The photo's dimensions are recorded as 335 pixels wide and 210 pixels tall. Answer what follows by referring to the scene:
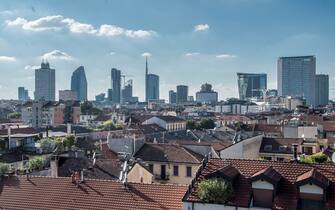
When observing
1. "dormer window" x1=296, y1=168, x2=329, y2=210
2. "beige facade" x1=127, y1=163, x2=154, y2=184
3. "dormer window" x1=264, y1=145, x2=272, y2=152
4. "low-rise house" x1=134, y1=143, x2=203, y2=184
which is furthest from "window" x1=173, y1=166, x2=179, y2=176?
"dormer window" x1=296, y1=168, x2=329, y2=210

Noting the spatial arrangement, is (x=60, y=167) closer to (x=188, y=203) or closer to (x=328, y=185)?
(x=188, y=203)

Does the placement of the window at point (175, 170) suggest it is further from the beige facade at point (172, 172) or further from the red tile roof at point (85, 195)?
the red tile roof at point (85, 195)

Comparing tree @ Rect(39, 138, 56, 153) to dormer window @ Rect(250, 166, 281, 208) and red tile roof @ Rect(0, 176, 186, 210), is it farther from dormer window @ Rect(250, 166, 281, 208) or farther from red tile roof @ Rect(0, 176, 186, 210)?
dormer window @ Rect(250, 166, 281, 208)

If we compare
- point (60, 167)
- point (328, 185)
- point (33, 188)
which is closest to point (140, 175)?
point (60, 167)

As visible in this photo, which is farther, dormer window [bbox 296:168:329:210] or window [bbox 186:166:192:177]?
window [bbox 186:166:192:177]

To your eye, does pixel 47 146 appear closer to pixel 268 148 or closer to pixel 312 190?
pixel 268 148

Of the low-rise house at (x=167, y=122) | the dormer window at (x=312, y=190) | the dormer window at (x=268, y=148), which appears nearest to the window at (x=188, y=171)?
the dormer window at (x=268, y=148)
